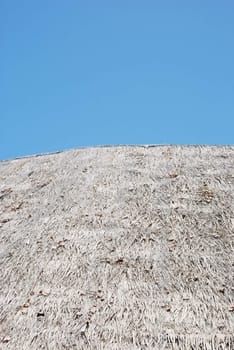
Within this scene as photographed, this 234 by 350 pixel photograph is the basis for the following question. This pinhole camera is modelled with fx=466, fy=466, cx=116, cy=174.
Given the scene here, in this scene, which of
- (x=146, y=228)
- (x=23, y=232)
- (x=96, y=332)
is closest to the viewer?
(x=96, y=332)

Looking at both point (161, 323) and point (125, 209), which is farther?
point (125, 209)

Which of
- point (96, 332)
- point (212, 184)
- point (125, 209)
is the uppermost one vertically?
point (212, 184)

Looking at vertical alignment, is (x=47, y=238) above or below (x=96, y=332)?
above

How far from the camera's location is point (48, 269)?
6074 millimetres

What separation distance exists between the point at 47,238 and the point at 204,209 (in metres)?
2.34

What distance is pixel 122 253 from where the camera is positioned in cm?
615

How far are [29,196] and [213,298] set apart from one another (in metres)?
4.10

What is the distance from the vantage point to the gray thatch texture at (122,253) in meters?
4.99

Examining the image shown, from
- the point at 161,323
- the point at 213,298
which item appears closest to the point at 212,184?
the point at 213,298

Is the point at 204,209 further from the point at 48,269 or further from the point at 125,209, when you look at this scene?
the point at 48,269

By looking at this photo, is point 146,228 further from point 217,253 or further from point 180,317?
point 180,317

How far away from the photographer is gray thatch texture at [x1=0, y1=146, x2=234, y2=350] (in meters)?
4.99

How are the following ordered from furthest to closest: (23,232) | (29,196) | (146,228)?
1. (29,196)
2. (23,232)
3. (146,228)

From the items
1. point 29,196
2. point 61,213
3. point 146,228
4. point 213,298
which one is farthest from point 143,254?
point 29,196
